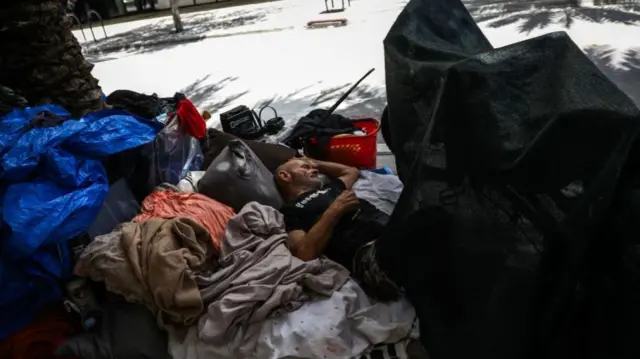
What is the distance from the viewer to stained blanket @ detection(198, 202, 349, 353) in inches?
57.3

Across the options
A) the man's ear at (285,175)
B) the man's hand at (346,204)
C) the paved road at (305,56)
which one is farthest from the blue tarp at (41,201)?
the paved road at (305,56)

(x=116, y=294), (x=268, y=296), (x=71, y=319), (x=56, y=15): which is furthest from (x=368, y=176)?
(x=56, y=15)

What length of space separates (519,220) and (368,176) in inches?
47.5

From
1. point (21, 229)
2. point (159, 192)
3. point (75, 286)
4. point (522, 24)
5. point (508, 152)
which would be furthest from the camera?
point (522, 24)

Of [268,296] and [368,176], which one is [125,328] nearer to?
[268,296]

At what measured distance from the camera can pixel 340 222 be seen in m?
1.79

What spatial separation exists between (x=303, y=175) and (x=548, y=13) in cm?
411

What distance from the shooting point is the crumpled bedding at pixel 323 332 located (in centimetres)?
140

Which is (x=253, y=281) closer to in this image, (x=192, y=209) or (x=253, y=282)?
(x=253, y=282)

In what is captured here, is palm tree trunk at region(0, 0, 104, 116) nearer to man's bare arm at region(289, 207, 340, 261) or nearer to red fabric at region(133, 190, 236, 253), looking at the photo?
red fabric at region(133, 190, 236, 253)

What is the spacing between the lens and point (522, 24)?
471 cm

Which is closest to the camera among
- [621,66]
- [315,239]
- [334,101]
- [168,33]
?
[315,239]

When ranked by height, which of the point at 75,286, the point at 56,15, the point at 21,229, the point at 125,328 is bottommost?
the point at 125,328

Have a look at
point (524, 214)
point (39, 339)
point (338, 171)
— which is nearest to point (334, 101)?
point (338, 171)
